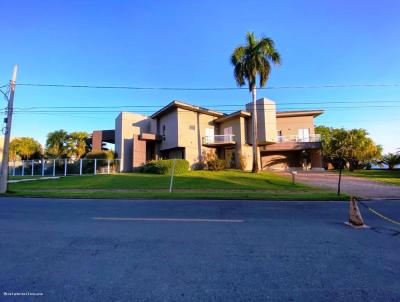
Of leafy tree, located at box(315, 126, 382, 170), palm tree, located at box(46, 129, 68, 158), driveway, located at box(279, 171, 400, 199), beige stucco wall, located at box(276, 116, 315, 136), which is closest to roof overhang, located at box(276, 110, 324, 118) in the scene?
beige stucco wall, located at box(276, 116, 315, 136)

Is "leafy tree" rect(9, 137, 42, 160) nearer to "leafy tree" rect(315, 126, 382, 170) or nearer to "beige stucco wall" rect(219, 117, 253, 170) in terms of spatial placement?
"beige stucco wall" rect(219, 117, 253, 170)

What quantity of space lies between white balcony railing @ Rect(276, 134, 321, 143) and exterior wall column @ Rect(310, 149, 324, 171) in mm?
1498

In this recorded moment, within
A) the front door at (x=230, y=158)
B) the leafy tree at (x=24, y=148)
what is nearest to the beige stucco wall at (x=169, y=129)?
the front door at (x=230, y=158)

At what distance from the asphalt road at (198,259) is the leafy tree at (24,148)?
38.9 m

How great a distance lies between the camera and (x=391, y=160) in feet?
97.5

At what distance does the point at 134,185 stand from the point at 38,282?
14.0 meters

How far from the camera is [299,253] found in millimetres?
4047

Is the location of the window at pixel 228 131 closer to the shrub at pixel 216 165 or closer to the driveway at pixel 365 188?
the shrub at pixel 216 165

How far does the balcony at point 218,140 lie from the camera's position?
91.4 ft

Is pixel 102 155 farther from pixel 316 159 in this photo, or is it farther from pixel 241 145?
pixel 316 159

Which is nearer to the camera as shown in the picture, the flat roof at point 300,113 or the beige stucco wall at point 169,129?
the beige stucco wall at point 169,129

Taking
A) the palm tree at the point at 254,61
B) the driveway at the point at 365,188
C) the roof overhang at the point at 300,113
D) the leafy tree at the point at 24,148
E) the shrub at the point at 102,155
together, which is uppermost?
the palm tree at the point at 254,61

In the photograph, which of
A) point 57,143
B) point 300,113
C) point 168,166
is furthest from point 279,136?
point 57,143

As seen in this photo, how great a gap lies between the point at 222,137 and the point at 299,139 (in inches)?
390
